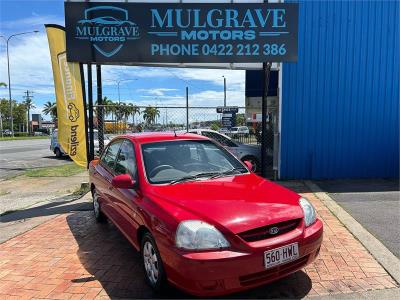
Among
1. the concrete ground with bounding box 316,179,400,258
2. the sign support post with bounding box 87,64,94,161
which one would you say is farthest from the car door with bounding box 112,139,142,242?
the sign support post with bounding box 87,64,94,161

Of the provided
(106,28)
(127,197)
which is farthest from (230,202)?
(106,28)

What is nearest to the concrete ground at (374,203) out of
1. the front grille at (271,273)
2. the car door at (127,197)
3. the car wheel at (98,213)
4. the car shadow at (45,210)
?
the front grille at (271,273)

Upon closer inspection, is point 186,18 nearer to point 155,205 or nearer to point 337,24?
point 337,24

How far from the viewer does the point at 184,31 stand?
7.84 metres

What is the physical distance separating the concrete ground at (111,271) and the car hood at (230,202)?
0.84 meters

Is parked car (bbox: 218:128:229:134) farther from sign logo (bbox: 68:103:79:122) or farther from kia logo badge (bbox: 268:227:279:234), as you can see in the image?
kia logo badge (bbox: 268:227:279:234)

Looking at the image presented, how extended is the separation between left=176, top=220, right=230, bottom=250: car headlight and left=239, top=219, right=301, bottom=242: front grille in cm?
20

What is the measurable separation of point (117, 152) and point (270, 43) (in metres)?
4.08

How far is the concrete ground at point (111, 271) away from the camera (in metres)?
3.91

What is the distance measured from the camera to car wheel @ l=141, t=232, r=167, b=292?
3.66m

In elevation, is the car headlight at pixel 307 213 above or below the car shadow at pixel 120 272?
above

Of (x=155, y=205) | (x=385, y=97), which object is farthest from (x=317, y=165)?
(x=155, y=205)

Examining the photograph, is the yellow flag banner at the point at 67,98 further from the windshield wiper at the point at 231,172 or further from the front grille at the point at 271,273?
the front grille at the point at 271,273

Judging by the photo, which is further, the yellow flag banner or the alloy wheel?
the yellow flag banner
